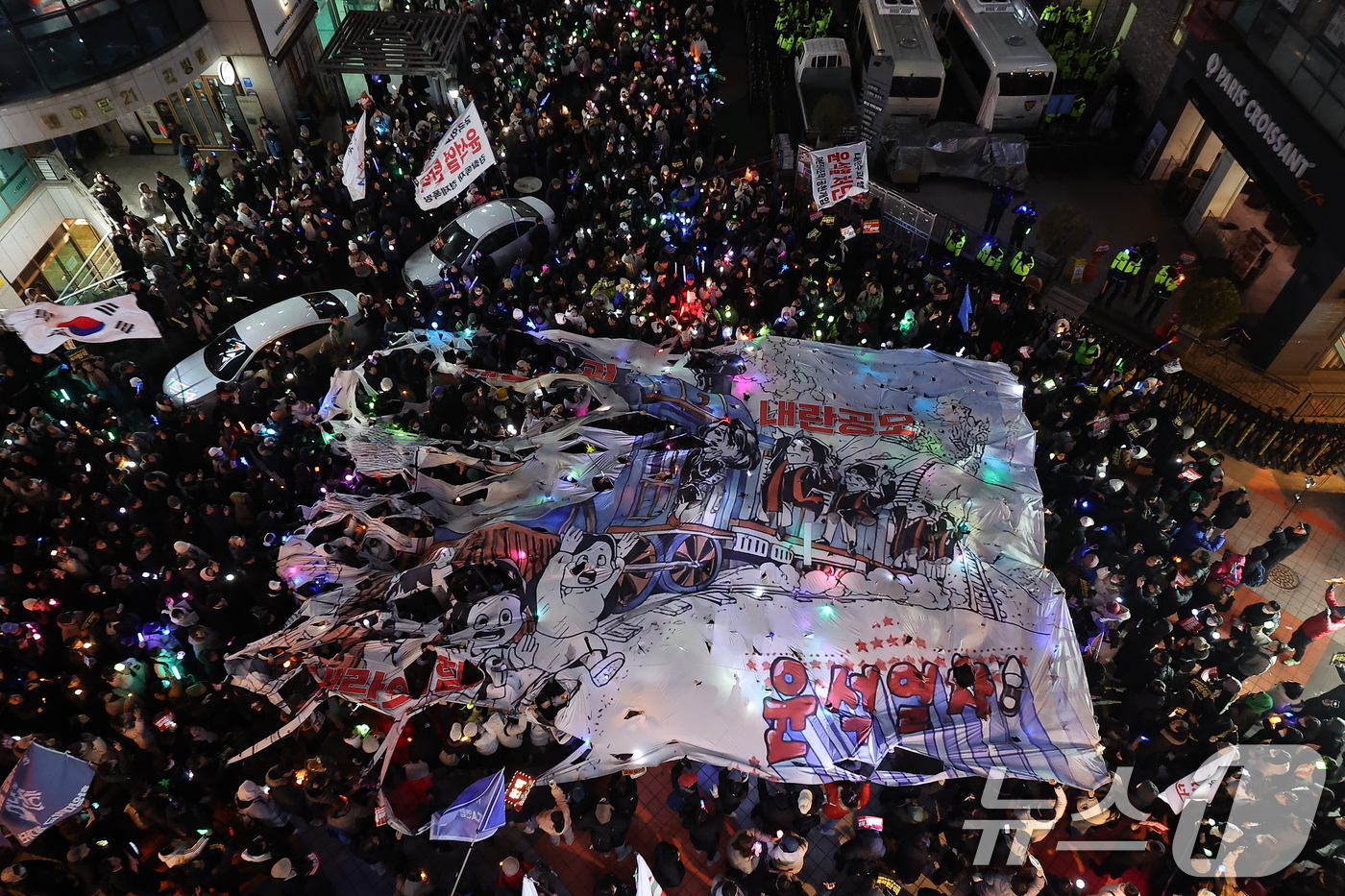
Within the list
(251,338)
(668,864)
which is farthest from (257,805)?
(251,338)

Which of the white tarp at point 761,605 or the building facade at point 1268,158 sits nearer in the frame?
the white tarp at point 761,605

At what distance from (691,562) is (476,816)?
3257 mm

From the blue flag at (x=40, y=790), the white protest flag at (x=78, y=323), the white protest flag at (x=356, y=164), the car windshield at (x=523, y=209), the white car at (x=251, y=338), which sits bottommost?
the white car at (x=251, y=338)

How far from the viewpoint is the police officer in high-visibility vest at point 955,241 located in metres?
15.8

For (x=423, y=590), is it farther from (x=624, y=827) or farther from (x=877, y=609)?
(x=877, y=609)

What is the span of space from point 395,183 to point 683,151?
6389 millimetres

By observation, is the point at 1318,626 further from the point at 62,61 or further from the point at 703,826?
the point at 62,61

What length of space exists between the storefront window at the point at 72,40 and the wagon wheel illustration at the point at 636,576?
53.8 feet

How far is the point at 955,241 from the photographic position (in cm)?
1594

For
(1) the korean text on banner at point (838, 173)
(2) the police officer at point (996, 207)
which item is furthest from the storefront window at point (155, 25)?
(2) the police officer at point (996, 207)

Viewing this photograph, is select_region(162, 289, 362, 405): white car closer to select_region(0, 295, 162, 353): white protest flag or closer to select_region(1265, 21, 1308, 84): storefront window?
select_region(0, 295, 162, 353): white protest flag

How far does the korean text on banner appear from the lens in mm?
14383

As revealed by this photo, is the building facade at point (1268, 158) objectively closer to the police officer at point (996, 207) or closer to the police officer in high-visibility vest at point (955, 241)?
the police officer at point (996, 207)

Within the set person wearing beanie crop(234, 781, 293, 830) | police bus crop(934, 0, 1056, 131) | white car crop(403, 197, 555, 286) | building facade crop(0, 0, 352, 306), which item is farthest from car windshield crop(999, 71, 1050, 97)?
person wearing beanie crop(234, 781, 293, 830)
